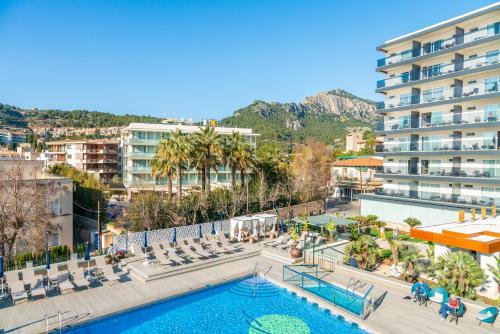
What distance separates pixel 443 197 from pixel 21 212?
3305 cm

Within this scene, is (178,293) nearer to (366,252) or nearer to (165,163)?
(366,252)

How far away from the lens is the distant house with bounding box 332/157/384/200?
58519 mm

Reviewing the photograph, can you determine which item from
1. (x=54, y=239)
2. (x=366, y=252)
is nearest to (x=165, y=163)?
(x=54, y=239)

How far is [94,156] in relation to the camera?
80.4 m

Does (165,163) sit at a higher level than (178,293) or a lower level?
higher

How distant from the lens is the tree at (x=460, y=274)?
52.2ft

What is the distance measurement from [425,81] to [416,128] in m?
4.45

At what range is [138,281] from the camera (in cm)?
1931

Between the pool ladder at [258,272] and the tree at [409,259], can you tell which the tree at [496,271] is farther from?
the pool ladder at [258,272]

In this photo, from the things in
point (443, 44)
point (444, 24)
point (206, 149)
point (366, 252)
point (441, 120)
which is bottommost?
point (366, 252)

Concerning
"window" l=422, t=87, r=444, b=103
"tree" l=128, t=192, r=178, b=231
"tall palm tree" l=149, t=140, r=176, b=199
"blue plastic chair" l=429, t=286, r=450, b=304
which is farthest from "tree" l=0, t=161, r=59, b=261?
"window" l=422, t=87, r=444, b=103

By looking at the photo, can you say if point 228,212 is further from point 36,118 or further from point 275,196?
point 36,118

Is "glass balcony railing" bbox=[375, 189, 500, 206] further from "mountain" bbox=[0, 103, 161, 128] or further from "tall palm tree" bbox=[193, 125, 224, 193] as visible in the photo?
"mountain" bbox=[0, 103, 161, 128]

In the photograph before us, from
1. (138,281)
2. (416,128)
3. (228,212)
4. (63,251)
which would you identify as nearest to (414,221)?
(416,128)
